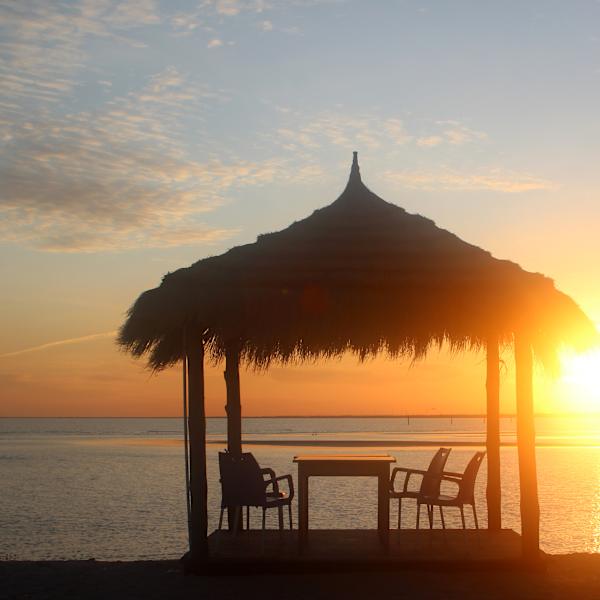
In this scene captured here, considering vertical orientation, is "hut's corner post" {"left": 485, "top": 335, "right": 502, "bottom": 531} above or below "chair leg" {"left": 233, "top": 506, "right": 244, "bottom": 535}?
above

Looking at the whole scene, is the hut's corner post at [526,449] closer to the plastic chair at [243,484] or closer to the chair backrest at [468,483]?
the chair backrest at [468,483]

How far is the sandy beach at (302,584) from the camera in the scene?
6.14 metres

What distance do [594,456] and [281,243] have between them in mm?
34600

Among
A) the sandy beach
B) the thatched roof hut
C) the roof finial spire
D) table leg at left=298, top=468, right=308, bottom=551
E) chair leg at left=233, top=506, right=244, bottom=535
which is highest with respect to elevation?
the roof finial spire

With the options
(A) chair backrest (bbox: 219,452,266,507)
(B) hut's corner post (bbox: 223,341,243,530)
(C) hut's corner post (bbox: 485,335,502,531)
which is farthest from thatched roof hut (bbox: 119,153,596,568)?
(B) hut's corner post (bbox: 223,341,243,530)

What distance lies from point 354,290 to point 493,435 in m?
2.68

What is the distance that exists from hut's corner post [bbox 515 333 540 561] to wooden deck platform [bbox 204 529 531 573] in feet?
0.62

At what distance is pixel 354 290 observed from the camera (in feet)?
22.8

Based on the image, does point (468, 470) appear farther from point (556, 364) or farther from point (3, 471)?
point (3, 471)

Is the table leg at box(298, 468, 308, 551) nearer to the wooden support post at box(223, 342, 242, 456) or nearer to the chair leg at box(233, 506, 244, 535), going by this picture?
the chair leg at box(233, 506, 244, 535)

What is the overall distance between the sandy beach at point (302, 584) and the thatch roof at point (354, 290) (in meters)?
1.76

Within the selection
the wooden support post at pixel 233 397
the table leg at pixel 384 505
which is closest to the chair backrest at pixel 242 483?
the table leg at pixel 384 505

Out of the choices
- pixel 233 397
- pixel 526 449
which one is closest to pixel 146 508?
pixel 233 397

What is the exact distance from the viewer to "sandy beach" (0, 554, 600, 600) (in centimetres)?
614
